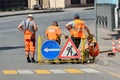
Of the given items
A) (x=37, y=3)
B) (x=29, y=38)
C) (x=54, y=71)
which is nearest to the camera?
(x=54, y=71)

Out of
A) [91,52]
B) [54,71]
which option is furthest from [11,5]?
[54,71]

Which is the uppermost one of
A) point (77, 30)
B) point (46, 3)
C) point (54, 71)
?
point (77, 30)

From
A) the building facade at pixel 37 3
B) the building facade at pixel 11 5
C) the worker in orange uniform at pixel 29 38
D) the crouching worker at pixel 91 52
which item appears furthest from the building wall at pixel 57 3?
the crouching worker at pixel 91 52

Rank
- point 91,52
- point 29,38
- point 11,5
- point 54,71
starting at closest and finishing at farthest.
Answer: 1. point 54,71
2. point 91,52
3. point 29,38
4. point 11,5

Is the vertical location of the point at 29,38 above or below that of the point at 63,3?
above

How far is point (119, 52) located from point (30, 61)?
3.96m

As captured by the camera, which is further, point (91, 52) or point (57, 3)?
point (57, 3)

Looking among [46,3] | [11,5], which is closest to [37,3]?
[46,3]

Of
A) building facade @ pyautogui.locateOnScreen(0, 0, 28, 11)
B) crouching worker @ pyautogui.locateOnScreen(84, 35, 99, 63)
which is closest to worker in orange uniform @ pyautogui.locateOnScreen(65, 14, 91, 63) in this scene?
crouching worker @ pyautogui.locateOnScreen(84, 35, 99, 63)

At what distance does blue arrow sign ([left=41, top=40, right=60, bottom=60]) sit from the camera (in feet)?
66.8

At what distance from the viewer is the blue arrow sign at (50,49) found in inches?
801

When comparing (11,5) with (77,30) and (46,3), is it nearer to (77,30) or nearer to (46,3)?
(46,3)

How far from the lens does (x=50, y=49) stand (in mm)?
20484

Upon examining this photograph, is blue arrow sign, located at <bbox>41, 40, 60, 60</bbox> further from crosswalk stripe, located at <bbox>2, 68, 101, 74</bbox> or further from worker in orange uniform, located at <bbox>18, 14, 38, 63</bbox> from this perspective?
crosswalk stripe, located at <bbox>2, 68, 101, 74</bbox>
